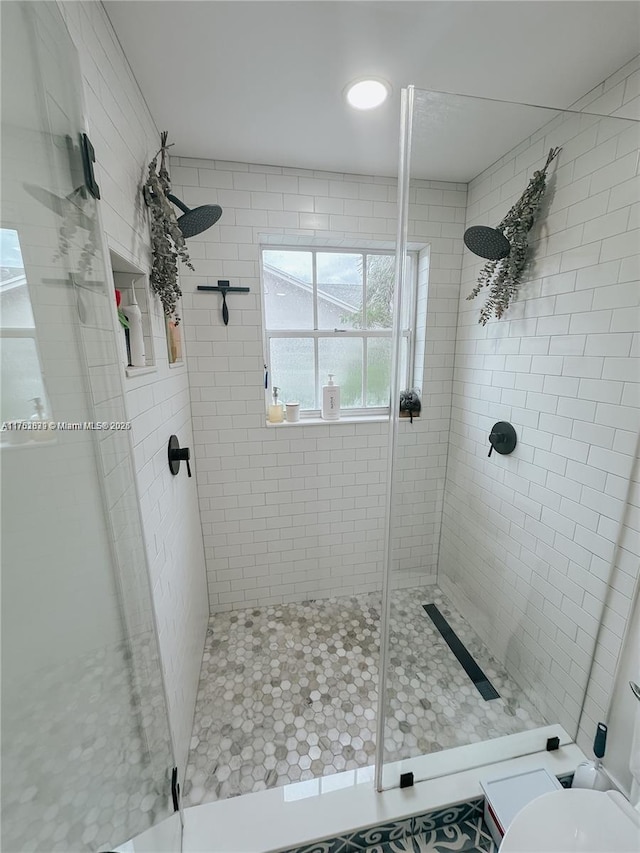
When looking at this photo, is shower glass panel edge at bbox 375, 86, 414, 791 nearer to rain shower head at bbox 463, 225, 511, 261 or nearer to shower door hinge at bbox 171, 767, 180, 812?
rain shower head at bbox 463, 225, 511, 261

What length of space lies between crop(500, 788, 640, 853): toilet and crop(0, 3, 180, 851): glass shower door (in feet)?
3.26

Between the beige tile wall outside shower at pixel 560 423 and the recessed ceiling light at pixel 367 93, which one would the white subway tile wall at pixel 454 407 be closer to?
the beige tile wall outside shower at pixel 560 423

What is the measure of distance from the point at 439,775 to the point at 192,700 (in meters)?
1.06

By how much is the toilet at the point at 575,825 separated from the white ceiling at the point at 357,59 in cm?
199

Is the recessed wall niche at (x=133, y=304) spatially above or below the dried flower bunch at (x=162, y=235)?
below

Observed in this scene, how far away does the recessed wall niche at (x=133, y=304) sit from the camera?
0.98 m

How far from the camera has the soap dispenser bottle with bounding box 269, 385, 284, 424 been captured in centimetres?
193

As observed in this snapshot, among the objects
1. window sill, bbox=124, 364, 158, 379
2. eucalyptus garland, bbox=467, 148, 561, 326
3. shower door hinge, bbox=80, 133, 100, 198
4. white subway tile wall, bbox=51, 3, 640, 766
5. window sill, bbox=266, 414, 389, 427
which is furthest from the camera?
window sill, bbox=266, 414, 389, 427

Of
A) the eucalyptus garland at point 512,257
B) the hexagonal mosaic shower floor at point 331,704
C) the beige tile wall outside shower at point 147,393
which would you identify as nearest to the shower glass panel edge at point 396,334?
the hexagonal mosaic shower floor at point 331,704

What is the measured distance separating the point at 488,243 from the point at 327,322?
0.98m

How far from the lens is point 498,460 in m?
1.42

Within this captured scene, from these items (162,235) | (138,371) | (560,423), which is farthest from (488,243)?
(138,371)

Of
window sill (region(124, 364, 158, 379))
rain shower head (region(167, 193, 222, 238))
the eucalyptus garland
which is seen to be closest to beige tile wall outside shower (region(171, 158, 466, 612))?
the eucalyptus garland

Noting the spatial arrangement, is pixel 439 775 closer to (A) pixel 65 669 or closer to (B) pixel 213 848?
(B) pixel 213 848
